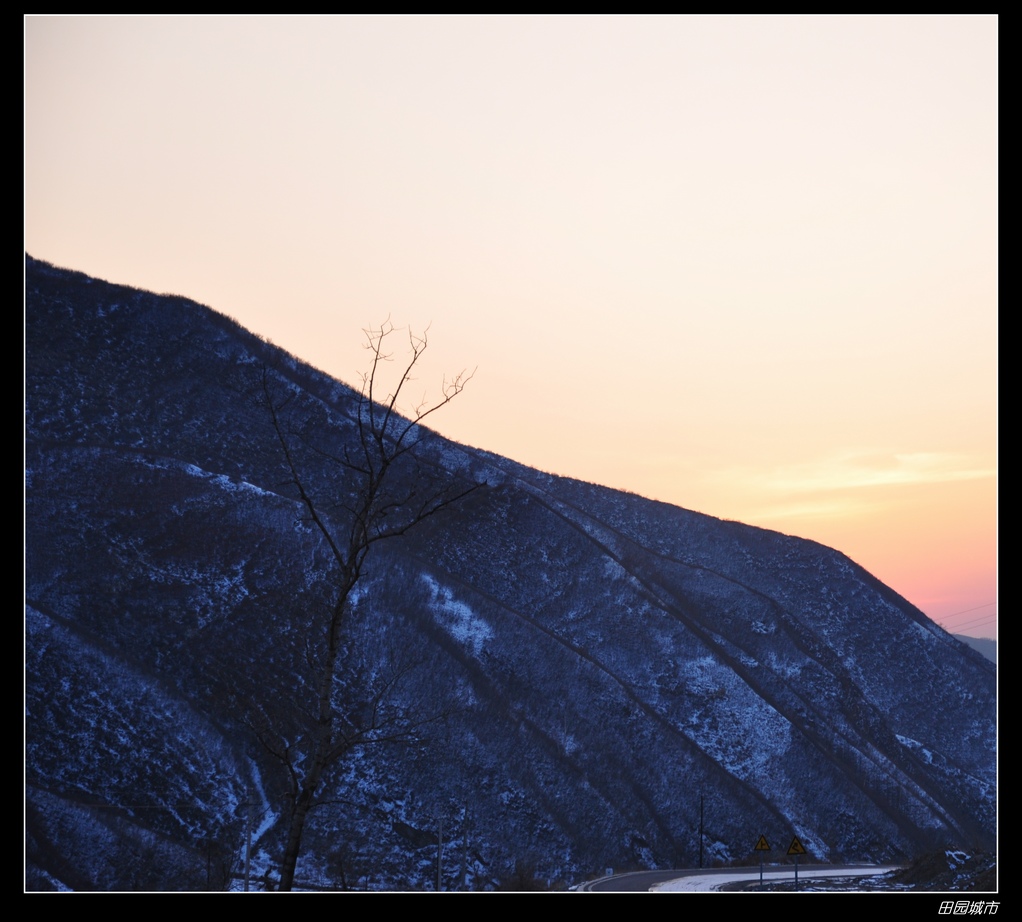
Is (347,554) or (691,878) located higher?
(347,554)

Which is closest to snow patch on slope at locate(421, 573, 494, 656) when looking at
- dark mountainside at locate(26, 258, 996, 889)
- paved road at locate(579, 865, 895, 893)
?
dark mountainside at locate(26, 258, 996, 889)

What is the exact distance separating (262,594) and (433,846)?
18565 mm

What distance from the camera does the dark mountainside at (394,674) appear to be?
165ft

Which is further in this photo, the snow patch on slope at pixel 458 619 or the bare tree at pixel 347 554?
the snow patch on slope at pixel 458 619

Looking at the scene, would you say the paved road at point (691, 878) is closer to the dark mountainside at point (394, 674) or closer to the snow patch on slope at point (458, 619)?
the dark mountainside at point (394, 674)

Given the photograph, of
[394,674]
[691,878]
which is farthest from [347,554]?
[691,878]

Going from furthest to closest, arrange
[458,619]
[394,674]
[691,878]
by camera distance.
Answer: [458,619]
[394,674]
[691,878]

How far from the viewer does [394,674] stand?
61.2 meters

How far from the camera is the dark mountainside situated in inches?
1977

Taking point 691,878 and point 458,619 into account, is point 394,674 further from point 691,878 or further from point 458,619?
point 691,878

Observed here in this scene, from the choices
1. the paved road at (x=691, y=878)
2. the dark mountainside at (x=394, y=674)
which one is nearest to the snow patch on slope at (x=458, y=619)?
the dark mountainside at (x=394, y=674)

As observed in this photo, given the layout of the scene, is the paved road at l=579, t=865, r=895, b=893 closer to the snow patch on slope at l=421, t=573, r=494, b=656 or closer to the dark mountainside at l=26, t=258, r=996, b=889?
the dark mountainside at l=26, t=258, r=996, b=889

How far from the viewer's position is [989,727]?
99875mm
